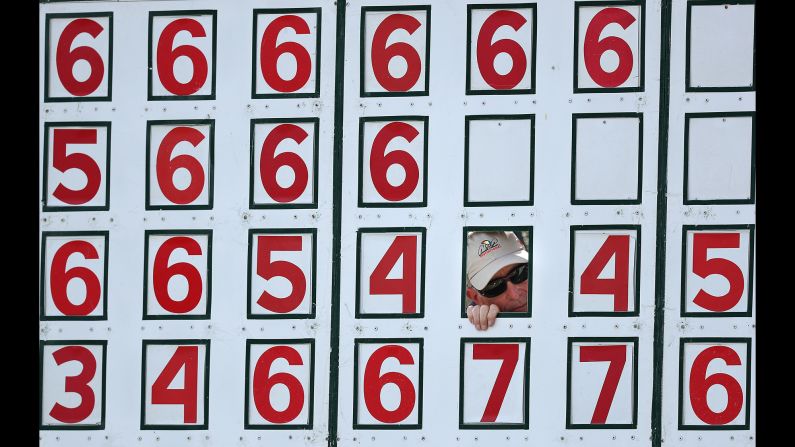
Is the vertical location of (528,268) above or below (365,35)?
below

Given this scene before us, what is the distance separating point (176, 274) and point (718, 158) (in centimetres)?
264

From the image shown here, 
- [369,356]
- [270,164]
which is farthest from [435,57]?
[369,356]

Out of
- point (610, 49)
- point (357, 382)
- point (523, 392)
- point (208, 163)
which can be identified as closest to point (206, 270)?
point (208, 163)

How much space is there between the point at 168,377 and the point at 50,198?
42.0 inches

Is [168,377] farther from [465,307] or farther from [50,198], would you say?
[465,307]

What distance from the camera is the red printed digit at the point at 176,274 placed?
18.0 ft

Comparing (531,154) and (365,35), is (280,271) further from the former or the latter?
(531,154)

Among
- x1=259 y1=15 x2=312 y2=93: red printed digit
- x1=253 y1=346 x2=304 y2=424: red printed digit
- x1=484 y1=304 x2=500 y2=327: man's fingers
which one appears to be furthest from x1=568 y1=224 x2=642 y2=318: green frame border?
x1=259 y1=15 x2=312 y2=93: red printed digit

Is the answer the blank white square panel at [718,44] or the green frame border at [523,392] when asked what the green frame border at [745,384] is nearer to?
the green frame border at [523,392]

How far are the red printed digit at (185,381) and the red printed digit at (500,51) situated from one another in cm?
192

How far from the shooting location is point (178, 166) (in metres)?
5.52

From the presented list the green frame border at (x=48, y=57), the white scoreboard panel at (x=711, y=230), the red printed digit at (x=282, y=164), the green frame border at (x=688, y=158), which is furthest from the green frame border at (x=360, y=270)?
the green frame border at (x=48, y=57)

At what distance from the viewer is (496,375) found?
209 inches

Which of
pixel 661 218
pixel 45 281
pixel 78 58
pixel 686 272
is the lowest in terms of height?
pixel 45 281
